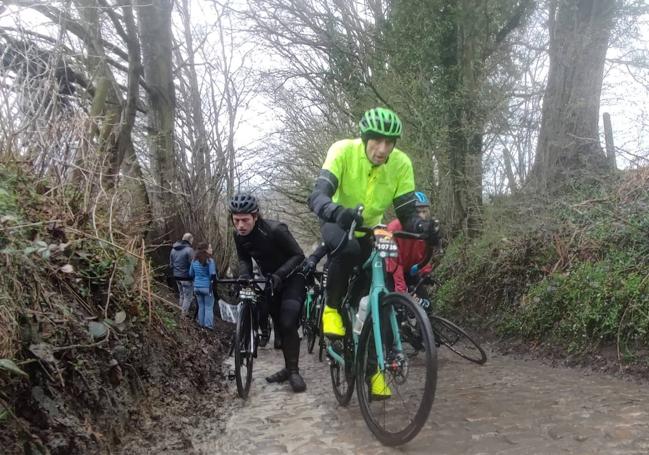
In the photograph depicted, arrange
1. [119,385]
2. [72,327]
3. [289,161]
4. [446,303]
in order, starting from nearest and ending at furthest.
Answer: [72,327]
[119,385]
[446,303]
[289,161]

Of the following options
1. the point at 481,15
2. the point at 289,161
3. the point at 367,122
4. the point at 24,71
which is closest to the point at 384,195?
the point at 367,122

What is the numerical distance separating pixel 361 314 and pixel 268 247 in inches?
75.8

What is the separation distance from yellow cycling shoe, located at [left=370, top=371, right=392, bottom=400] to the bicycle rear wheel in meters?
1.78

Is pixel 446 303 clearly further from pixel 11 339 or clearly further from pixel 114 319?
pixel 11 339

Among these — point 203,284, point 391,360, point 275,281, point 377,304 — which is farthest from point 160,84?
point 391,360

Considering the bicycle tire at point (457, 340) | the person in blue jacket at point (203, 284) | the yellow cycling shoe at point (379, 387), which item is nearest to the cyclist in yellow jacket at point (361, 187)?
the yellow cycling shoe at point (379, 387)

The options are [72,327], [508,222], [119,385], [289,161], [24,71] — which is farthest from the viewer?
[289,161]

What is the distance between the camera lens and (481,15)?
357 inches

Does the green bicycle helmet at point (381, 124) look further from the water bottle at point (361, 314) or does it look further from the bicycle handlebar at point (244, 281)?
the bicycle handlebar at point (244, 281)

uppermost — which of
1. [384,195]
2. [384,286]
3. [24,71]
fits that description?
[24,71]

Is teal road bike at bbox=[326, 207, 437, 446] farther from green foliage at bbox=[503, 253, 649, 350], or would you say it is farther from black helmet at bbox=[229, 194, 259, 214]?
green foliage at bbox=[503, 253, 649, 350]

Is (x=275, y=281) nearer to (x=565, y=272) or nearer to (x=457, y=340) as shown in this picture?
(x=457, y=340)

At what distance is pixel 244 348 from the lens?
5.18 metres

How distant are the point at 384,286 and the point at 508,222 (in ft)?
15.5
